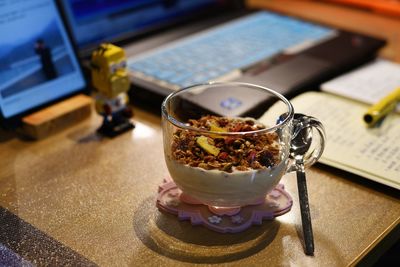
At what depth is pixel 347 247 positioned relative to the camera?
654mm

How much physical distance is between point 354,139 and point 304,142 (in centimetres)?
14

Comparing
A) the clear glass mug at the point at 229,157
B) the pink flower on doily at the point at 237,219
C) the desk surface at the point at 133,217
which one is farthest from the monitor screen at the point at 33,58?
the pink flower on doily at the point at 237,219

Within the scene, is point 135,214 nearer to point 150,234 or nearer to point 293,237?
point 150,234

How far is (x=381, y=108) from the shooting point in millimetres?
912

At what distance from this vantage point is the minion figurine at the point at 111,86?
0.84m

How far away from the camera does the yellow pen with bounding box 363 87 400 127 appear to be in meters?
0.90

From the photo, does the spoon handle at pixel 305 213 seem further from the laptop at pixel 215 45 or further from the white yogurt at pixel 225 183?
the laptop at pixel 215 45

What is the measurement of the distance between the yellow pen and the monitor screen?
0.49 m

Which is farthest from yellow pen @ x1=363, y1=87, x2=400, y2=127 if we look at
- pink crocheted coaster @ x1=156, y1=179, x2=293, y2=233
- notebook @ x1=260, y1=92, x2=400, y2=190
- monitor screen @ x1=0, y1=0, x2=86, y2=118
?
monitor screen @ x1=0, y1=0, x2=86, y2=118

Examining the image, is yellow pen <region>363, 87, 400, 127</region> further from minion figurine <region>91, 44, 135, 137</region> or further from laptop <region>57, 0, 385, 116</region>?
minion figurine <region>91, 44, 135, 137</region>

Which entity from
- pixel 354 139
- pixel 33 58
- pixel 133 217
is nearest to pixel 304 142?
pixel 354 139

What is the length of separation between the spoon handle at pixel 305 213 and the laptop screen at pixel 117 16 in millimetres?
566

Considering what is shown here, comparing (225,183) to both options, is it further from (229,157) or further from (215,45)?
(215,45)

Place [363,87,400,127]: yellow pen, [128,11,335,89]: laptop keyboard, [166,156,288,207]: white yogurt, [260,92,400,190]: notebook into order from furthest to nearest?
[128,11,335,89]: laptop keyboard < [363,87,400,127]: yellow pen < [260,92,400,190]: notebook < [166,156,288,207]: white yogurt
